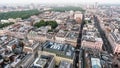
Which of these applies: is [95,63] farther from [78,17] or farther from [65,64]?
[78,17]

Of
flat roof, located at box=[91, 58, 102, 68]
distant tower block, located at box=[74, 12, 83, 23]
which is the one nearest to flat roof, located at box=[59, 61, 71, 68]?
flat roof, located at box=[91, 58, 102, 68]

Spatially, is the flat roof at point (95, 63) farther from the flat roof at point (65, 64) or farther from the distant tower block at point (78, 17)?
the distant tower block at point (78, 17)

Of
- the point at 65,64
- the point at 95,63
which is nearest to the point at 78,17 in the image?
the point at 95,63

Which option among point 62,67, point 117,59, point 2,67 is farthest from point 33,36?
point 117,59

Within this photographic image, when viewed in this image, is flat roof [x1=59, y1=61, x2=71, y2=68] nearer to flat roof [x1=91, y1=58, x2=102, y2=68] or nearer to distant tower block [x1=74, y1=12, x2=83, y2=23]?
flat roof [x1=91, y1=58, x2=102, y2=68]

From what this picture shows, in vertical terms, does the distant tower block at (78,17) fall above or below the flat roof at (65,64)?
above

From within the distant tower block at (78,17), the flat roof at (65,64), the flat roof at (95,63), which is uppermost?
the distant tower block at (78,17)

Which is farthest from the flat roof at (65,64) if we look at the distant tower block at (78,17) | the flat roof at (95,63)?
the distant tower block at (78,17)

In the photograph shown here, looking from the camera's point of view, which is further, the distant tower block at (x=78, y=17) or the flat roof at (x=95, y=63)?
the distant tower block at (x=78, y=17)

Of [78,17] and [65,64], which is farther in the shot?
[78,17]

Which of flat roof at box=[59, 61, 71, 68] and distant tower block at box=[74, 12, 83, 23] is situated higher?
distant tower block at box=[74, 12, 83, 23]

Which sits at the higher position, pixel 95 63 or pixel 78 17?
pixel 78 17
